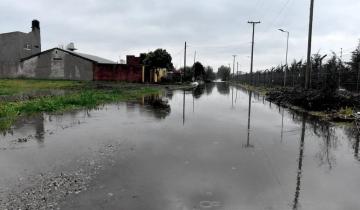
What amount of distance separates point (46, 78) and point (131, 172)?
51.2m

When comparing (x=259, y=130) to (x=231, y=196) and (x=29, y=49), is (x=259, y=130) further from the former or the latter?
(x=29, y=49)

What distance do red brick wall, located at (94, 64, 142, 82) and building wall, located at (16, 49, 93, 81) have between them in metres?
1.26

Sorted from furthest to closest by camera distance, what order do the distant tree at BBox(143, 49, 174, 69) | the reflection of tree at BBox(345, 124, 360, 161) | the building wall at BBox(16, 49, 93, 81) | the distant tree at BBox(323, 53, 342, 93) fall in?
the distant tree at BBox(143, 49, 174, 69), the building wall at BBox(16, 49, 93, 81), the distant tree at BBox(323, 53, 342, 93), the reflection of tree at BBox(345, 124, 360, 161)

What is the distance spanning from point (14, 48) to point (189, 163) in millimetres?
59842

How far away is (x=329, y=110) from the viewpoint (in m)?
18.4

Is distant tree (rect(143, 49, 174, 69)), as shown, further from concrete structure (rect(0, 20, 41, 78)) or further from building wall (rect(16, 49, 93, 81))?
concrete structure (rect(0, 20, 41, 78))

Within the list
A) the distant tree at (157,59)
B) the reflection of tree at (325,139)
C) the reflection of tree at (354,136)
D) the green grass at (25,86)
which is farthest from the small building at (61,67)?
the reflection of tree at (354,136)

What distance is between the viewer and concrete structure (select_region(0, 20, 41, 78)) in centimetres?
5447

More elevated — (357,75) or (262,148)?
(357,75)

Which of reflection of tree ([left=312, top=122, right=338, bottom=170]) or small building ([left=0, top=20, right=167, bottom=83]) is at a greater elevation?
small building ([left=0, top=20, right=167, bottom=83])

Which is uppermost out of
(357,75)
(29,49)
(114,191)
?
(29,49)

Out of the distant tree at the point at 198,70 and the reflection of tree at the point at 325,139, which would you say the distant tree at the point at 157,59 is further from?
the reflection of tree at the point at 325,139

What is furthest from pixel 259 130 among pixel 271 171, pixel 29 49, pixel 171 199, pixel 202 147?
pixel 29 49

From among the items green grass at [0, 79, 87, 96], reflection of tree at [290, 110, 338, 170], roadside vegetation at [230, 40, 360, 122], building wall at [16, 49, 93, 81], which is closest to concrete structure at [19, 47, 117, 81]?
building wall at [16, 49, 93, 81]
